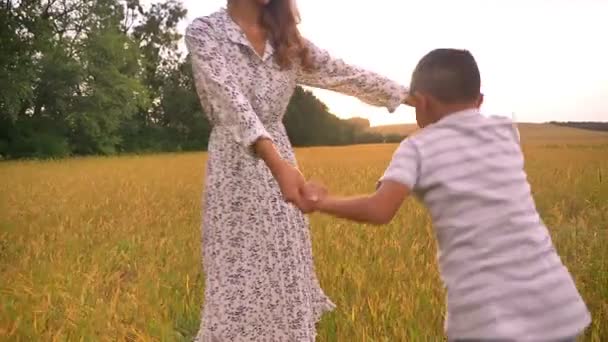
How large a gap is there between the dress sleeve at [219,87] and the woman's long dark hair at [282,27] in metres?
0.24

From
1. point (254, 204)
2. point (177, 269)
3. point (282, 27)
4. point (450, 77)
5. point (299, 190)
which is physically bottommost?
point (177, 269)

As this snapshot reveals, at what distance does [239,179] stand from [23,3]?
26208mm

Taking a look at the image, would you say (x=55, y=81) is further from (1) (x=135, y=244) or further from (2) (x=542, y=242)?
(2) (x=542, y=242)

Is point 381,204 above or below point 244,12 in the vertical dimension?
below

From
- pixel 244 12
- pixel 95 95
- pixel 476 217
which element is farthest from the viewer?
pixel 95 95

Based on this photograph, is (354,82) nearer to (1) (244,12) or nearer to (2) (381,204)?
(1) (244,12)

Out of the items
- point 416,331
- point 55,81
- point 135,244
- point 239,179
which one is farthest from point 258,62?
point 55,81

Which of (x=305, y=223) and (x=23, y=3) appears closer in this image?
(x=305, y=223)

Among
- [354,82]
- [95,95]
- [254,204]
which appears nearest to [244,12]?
[354,82]

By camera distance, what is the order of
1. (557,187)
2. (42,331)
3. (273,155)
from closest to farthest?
(273,155) → (42,331) → (557,187)

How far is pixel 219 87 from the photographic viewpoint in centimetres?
281

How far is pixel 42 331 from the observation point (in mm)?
3537

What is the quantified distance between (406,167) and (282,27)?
4.46ft

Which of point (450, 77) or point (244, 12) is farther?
point (244, 12)
